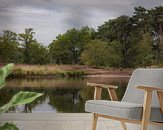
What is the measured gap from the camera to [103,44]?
586cm

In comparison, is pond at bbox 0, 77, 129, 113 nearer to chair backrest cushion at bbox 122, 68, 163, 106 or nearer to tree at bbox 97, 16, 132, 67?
tree at bbox 97, 16, 132, 67

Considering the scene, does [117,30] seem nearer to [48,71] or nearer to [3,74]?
[48,71]

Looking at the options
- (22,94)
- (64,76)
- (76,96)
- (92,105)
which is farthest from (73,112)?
(22,94)

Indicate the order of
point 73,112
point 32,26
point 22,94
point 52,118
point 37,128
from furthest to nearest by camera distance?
1. point 32,26
2. point 73,112
3. point 52,118
4. point 37,128
5. point 22,94

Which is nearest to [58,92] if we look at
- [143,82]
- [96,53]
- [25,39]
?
[96,53]

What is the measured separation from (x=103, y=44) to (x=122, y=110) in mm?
2909

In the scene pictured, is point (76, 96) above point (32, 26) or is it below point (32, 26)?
below

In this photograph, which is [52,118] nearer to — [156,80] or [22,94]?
[156,80]

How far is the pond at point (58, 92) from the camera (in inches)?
216

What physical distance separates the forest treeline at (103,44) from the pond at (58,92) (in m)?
0.29

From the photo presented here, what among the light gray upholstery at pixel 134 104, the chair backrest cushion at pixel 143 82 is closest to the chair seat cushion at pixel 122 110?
the light gray upholstery at pixel 134 104

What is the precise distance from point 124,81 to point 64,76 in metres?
0.95

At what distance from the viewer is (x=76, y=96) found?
5703 millimetres

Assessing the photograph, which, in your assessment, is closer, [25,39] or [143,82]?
[143,82]
